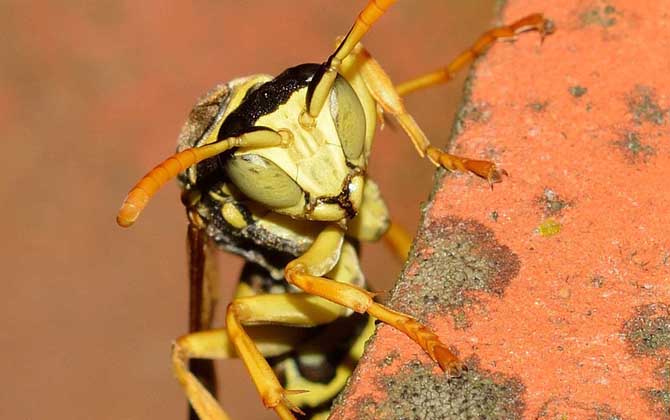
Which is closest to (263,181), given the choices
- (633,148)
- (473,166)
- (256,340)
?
(473,166)

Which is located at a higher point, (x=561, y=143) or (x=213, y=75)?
(x=213, y=75)

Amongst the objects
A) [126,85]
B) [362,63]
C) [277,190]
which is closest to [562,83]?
[362,63]

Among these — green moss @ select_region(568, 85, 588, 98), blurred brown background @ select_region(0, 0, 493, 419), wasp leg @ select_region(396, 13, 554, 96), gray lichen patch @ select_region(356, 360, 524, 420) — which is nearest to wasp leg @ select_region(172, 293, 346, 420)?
gray lichen patch @ select_region(356, 360, 524, 420)

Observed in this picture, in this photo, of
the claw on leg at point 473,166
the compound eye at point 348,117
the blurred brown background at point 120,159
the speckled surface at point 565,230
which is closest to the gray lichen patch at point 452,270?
the speckled surface at point 565,230

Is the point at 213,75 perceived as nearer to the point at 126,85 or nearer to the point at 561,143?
the point at 126,85

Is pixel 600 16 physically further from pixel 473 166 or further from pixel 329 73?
pixel 329 73

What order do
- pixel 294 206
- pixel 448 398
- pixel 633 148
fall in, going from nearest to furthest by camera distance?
pixel 448 398, pixel 633 148, pixel 294 206
